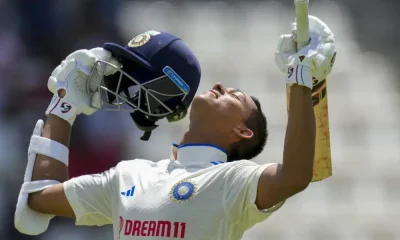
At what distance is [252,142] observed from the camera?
339 cm

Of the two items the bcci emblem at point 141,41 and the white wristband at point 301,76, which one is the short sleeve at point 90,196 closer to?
the bcci emblem at point 141,41

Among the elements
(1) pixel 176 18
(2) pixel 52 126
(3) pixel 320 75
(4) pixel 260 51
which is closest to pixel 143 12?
(1) pixel 176 18

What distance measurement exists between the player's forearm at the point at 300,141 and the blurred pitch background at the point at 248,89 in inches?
131

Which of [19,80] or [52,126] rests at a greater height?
[19,80]

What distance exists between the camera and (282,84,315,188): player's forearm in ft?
9.14

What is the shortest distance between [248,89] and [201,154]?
3.87 m

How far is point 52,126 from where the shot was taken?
342cm

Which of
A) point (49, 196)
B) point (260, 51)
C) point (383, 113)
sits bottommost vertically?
point (49, 196)

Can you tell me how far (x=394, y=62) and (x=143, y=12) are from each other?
1901 mm

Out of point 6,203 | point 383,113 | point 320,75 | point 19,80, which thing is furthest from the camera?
point 383,113

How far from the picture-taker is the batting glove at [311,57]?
9.20ft

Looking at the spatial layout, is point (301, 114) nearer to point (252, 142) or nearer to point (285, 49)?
point (285, 49)

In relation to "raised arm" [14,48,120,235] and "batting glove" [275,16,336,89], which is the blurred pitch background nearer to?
"raised arm" [14,48,120,235]

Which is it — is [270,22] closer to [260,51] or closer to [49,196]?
[260,51]
